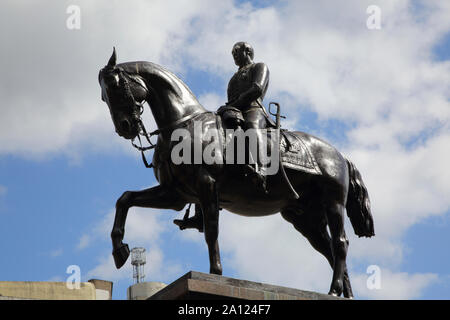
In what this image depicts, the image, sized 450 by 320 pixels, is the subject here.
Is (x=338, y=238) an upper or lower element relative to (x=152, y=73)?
lower

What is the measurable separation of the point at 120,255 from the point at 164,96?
254 cm

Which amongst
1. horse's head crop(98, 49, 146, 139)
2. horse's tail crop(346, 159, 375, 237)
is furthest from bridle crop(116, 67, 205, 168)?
horse's tail crop(346, 159, 375, 237)

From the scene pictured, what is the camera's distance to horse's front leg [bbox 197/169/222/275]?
13.8 meters

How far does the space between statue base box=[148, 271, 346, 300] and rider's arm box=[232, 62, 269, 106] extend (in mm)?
3268

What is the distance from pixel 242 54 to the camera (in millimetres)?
15938

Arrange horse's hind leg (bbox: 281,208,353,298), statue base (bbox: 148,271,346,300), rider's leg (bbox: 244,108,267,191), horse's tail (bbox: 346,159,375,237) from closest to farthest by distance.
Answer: statue base (bbox: 148,271,346,300) → rider's leg (bbox: 244,108,267,191) → horse's hind leg (bbox: 281,208,353,298) → horse's tail (bbox: 346,159,375,237)

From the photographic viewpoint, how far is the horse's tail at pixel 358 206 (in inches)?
636

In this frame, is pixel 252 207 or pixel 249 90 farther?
pixel 249 90

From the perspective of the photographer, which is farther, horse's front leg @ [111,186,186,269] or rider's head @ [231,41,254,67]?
rider's head @ [231,41,254,67]

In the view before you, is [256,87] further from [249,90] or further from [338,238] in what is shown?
[338,238]

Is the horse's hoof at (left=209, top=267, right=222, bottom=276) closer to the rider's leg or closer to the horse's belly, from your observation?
the horse's belly

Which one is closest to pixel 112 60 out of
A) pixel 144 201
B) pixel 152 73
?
pixel 152 73
